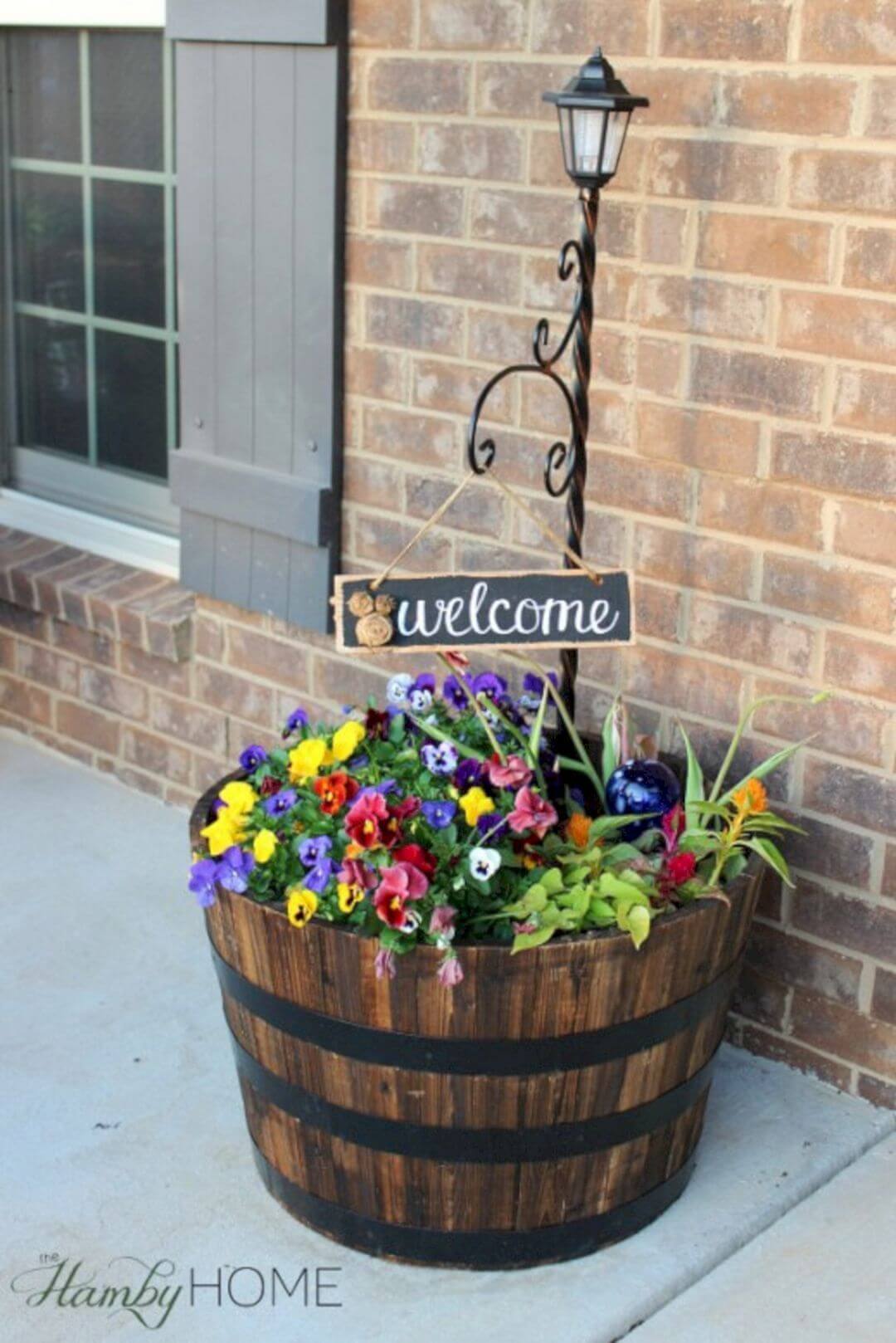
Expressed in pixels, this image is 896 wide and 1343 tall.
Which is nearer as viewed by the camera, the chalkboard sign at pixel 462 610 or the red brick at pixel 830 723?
the chalkboard sign at pixel 462 610

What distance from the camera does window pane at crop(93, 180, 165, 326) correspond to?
427cm

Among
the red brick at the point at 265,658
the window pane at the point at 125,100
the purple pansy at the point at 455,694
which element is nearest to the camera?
the purple pansy at the point at 455,694

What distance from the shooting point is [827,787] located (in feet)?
10.1

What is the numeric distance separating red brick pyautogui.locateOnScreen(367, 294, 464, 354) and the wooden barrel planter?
1.30m

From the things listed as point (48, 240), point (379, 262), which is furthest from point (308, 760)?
point (48, 240)

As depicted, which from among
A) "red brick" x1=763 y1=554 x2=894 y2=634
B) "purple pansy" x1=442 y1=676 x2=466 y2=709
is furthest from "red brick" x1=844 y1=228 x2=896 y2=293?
"purple pansy" x1=442 y1=676 x2=466 y2=709

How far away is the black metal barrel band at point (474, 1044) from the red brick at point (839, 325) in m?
1.06

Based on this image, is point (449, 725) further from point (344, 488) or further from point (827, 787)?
point (344, 488)

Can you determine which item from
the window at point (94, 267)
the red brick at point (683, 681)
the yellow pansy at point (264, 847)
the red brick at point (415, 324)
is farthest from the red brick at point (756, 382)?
the window at point (94, 267)

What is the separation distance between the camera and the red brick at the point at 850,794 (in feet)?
9.81

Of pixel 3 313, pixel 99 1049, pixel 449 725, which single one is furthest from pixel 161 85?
pixel 99 1049

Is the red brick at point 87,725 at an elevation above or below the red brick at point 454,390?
below

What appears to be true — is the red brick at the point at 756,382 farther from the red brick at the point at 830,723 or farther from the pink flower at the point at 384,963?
the pink flower at the point at 384,963

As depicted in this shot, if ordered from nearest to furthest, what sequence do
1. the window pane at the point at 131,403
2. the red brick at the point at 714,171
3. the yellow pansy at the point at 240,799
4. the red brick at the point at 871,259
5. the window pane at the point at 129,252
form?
the yellow pansy at the point at 240,799 < the red brick at the point at 871,259 < the red brick at the point at 714,171 < the window pane at the point at 129,252 < the window pane at the point at 131,403
